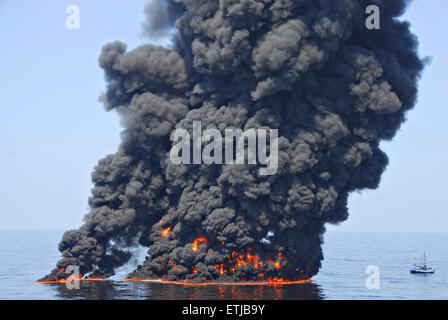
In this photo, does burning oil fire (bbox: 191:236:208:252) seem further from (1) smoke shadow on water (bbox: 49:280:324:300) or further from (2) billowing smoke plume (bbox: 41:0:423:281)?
(1) smoke shadow on water (bbox: 49:280:324:300)

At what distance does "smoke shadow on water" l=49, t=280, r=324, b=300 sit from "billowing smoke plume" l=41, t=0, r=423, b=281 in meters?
2.55

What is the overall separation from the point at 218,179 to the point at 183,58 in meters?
15.5

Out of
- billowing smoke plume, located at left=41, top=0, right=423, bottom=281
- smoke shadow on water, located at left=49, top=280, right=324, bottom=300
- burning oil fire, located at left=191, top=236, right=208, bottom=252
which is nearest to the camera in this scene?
smoke shadow on water, located at left=49, top=280, right=324, bottom=300

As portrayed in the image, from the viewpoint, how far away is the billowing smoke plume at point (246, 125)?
66.6 m

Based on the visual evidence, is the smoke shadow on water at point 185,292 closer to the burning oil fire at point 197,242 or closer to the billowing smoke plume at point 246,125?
the billowing smoke plume at point 246,125

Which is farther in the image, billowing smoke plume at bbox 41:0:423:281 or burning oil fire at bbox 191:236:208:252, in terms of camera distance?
burning oil fire at bbox 191:236:208:252

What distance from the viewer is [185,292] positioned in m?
65.8

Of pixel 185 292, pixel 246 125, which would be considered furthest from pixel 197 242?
pixel 246 125

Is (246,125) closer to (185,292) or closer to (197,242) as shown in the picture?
(197,242)

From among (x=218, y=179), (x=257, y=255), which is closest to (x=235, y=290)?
(x=257, y=255)

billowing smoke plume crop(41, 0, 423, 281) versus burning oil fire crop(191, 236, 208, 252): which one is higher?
billowing smoke plume crop(41, 0, 423, 281)

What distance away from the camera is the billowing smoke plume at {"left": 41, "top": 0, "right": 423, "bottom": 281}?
66.6 metres

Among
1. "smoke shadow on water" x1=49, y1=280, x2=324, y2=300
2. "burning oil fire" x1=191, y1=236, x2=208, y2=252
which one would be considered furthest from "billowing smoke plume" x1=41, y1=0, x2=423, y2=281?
"smoke shadow on water" x1=49, y1=280, x2=324, y2=300

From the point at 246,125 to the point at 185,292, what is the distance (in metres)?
16.9
